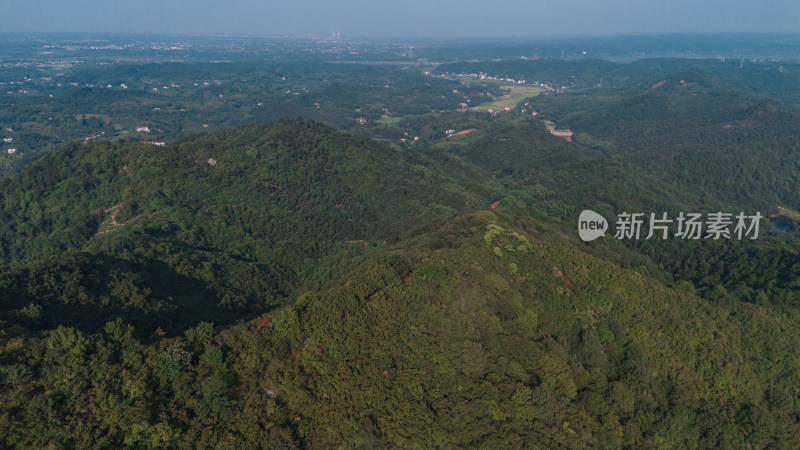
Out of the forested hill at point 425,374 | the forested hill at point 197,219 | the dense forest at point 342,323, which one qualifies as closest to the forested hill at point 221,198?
the forested hill at point 197,219

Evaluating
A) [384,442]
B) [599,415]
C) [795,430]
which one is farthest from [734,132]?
[384,442]

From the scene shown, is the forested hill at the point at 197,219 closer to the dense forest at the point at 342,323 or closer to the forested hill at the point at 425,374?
the dense forest at the point at 342,323

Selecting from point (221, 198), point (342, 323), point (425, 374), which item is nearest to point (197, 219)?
point (221, 198)

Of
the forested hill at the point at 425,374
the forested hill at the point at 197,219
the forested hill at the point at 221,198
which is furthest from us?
the forested hill at the point at 221,198

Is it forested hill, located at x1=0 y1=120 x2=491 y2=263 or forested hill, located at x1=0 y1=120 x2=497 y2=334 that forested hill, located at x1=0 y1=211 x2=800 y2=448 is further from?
forested hill, located at x1=0 y1=120 x2=491 y2=263

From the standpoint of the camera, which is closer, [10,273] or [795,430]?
[795,430]

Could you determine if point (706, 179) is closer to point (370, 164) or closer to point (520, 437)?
point (370, 164)

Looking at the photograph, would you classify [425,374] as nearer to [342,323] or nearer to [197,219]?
[342,323]

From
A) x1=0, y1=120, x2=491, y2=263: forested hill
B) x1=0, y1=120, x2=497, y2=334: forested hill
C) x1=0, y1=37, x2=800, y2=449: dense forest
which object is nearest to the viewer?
x1=0, y1=37, x2=800, y2=449: dense forest

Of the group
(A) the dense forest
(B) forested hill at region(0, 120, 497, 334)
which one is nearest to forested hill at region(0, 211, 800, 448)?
(A) the dense forest

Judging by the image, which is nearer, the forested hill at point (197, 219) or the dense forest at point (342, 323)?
the dense forest at point (342, 323)

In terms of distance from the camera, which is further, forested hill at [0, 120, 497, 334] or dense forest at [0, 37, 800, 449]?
forested hill at [0, 120, 497, 334]
